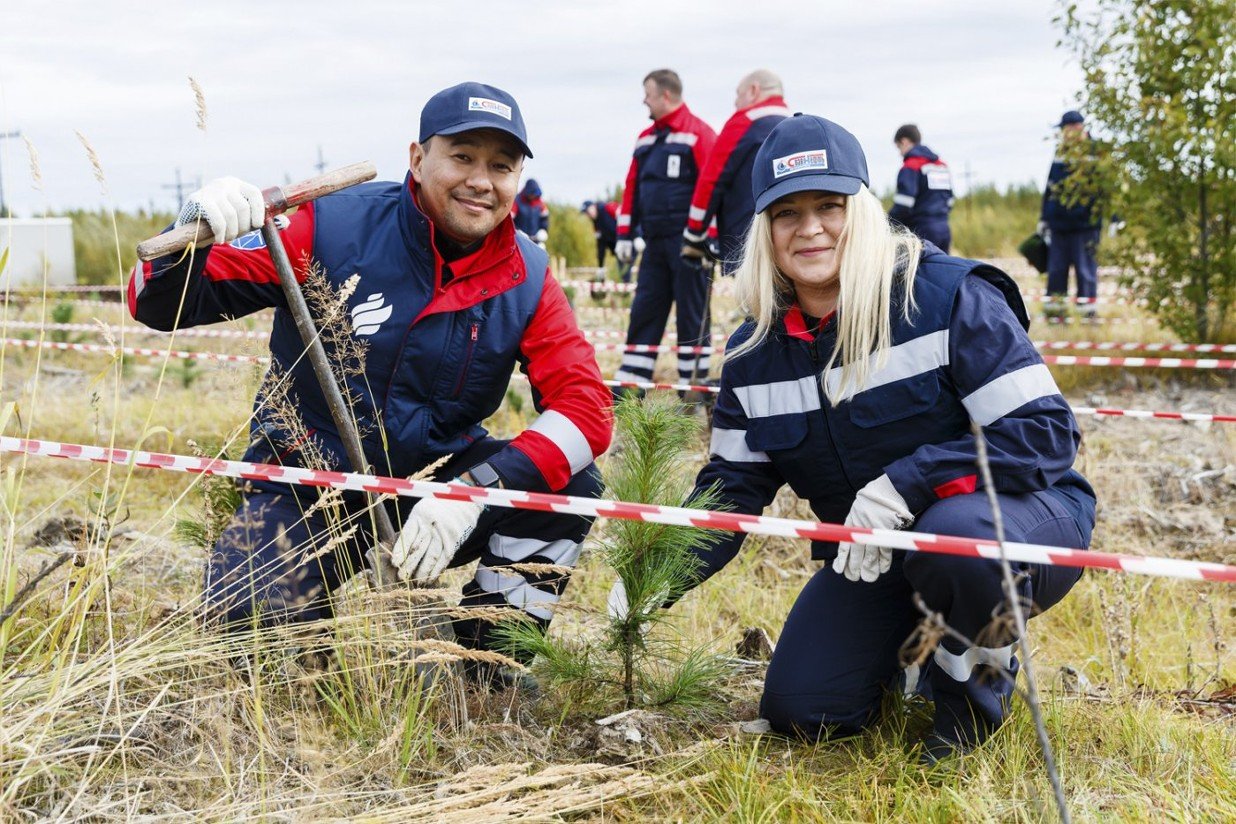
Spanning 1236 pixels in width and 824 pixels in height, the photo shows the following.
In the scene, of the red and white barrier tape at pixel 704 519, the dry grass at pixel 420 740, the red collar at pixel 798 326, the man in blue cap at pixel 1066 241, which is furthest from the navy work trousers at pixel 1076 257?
the red and white barrier tape at pixel 704 519

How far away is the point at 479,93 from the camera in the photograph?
10.1ft

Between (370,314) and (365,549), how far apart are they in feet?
2.28

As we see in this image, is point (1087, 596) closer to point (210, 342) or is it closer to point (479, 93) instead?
point (479, 93)

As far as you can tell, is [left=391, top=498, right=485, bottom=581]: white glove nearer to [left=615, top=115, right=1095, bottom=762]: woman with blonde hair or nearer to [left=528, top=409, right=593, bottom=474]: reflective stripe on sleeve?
[left=528, top=409, right=593, bottom=474]: reflective stripe on sleeve

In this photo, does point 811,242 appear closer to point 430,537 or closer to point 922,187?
point 430,537

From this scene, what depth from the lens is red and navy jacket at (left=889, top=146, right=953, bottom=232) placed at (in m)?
9.67

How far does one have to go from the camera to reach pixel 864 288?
106 inches

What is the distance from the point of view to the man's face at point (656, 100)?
24.5 feet

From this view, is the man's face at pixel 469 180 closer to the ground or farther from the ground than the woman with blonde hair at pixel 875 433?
farther from the ground

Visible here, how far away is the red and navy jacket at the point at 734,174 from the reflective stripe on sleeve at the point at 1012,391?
4077 mm

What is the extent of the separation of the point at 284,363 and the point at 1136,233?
22.8ft

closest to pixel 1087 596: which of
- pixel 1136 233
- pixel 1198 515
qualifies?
pixel 1198 515

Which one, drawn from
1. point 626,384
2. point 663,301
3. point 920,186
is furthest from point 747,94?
point 920,186

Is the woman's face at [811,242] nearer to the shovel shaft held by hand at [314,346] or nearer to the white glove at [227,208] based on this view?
the shovel shaft held by hand at [314,346]
